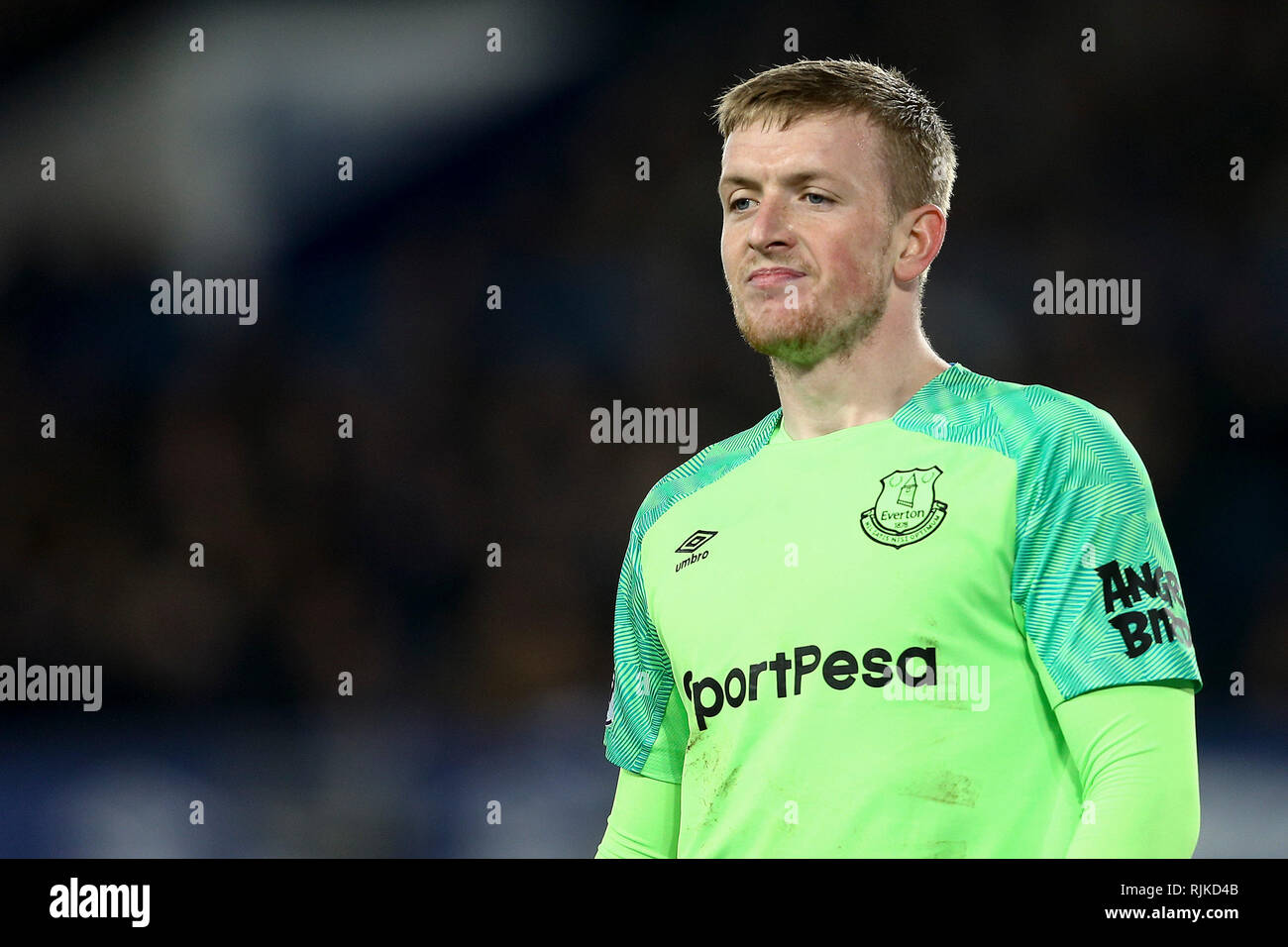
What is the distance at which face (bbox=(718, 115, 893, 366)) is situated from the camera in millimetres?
2600

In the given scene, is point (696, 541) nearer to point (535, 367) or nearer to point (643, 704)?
point (643, 704)

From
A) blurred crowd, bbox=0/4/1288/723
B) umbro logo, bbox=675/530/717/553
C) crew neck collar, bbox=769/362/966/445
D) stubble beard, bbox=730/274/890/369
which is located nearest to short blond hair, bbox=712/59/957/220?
stubble beard, bbox=730/274/890/369

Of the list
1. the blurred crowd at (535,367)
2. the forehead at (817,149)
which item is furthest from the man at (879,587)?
the blurred crowd at (535,367)

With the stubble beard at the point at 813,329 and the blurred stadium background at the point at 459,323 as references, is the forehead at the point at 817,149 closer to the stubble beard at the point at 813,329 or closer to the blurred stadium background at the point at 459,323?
the stubble beard at the point at 813,329

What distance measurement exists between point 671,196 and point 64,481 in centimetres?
320

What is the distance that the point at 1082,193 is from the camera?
6621 mm

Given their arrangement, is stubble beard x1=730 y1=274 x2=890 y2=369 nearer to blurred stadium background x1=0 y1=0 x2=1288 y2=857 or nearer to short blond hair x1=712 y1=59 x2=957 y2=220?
short blond hair x1=712 y1=59 x2=957 y2=220

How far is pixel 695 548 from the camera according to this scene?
277 cm

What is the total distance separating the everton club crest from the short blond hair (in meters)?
0.51

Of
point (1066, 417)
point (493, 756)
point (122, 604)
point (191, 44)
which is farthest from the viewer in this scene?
point (191, 44)

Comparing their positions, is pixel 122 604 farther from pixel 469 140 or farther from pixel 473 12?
pixel 473 12

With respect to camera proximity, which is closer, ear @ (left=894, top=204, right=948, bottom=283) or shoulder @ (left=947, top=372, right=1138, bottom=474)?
shoulder @ (left=947, top=372, right=1138, bottom=474)

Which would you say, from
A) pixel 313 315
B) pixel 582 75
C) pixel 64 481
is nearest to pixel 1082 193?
pixel 582 75

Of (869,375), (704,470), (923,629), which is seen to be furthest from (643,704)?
(869,375)
